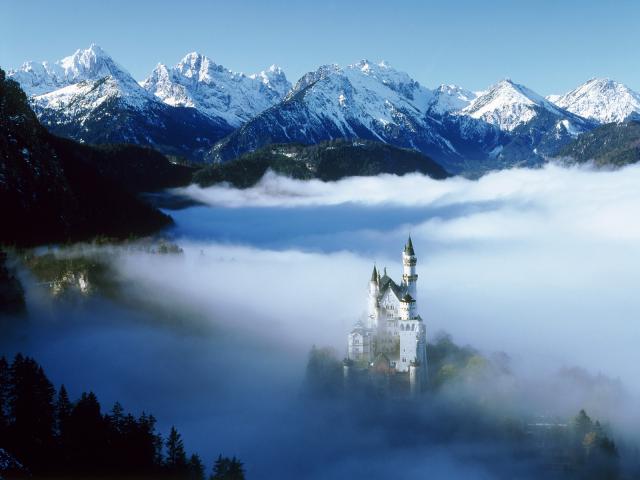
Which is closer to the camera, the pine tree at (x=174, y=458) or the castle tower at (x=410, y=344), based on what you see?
the pine tree at (x=174, y=458)

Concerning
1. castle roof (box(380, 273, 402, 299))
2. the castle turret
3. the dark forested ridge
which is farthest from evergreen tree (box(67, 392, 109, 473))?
castle roof (box(380, 273, 402, 299))

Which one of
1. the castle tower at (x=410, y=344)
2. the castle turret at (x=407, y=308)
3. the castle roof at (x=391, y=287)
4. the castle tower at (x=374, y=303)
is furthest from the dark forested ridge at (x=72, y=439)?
the castle roof at (x=391, y=287)

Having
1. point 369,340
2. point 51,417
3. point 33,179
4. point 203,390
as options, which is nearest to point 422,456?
point 369,340

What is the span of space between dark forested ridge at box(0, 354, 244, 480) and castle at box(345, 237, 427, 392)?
4428 centimetres

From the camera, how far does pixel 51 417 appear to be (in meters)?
80.3

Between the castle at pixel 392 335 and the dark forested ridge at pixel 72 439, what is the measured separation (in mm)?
44279

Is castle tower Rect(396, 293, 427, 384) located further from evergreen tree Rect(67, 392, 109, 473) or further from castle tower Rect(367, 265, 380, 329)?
evergreen tree Rect(67, 392, 109, 473)

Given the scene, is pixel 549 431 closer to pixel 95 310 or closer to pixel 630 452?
pixel 630 452

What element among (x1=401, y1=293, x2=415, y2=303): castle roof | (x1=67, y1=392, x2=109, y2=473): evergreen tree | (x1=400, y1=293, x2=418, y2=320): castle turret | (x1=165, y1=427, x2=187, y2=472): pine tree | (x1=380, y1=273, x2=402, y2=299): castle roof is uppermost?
(x1=380, y1=273, x2=402, y2=299): castle roof

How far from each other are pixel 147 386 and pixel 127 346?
2487 cm

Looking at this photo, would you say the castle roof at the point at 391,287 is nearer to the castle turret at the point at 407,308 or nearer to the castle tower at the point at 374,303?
the castle tower at the point at 374,303

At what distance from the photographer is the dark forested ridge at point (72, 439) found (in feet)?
230

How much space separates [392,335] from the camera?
12812cm

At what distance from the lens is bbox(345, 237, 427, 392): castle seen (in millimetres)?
123750
